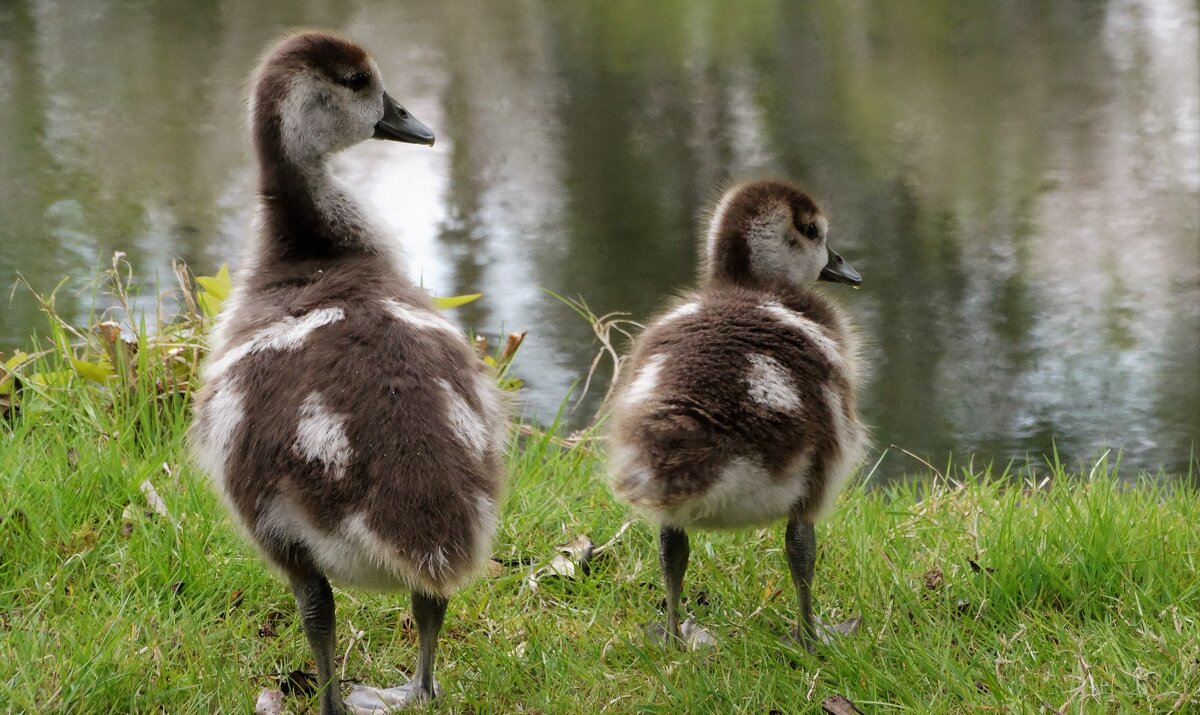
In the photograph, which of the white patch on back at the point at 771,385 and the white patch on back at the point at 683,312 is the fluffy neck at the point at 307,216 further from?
the white patch on back at the point at 771,385

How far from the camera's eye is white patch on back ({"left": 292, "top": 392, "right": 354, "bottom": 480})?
296 cm

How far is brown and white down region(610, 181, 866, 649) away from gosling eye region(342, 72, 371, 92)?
109 centimetres

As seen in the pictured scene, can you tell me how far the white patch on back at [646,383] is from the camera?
354cm

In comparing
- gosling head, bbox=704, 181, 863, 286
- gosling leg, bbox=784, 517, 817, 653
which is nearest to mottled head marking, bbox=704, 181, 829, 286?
gosling head, bbox=704, 181, 863, 286

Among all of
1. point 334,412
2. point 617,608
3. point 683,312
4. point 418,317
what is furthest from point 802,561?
point 334,412

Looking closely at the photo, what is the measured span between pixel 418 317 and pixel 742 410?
0.86 metres

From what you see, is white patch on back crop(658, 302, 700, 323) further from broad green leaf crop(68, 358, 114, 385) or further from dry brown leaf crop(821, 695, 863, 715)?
broad green leaf crop(68, 358, 114, 385)

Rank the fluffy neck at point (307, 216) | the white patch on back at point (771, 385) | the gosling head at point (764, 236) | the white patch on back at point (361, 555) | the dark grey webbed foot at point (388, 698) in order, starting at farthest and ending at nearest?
the gosling head at point (764, 236) → the fluffy neck at point (307, 216) → the white patch on back at point (771, 385) → the dark grey webbed foot at point (388, 698) → the white patch on back at point (361, 555)

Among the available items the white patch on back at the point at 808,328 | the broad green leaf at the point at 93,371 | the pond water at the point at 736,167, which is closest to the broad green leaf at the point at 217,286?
the broad green leaf at the point at 93,371

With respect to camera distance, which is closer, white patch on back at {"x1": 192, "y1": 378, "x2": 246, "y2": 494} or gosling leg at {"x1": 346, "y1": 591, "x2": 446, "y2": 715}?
white patch on back at {"x1": 192, "y1": 378, "x2": 246, "y2": 494}

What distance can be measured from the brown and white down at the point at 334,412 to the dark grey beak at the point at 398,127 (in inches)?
11.4

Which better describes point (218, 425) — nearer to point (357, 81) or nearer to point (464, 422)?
point (464, 422)

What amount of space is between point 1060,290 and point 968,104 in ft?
14.8

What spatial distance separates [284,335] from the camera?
317cm
